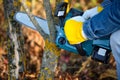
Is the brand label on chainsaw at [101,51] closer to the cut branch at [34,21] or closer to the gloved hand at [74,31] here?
the gloved hand at [74,31]

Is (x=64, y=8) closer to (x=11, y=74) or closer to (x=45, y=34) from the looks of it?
(x=45, y=34)

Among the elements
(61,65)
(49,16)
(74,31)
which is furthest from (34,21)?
(61,65)

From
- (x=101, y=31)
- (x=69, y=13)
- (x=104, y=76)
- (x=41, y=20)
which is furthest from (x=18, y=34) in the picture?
(x=104, y=76)

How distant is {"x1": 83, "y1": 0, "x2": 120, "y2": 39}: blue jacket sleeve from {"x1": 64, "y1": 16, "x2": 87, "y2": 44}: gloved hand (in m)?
0.04

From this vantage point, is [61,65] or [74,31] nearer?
[74,31]

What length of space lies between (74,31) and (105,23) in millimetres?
210

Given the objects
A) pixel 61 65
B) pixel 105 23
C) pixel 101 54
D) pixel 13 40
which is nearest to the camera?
pixel 105 23

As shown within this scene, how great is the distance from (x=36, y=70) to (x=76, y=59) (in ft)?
1.42

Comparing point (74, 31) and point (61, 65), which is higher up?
point (74, 31)

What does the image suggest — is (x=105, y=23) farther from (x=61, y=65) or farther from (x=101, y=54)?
(x=61, y=65)

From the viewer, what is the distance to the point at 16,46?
6.71 ft

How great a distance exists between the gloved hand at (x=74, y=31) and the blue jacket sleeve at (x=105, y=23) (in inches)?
1.7

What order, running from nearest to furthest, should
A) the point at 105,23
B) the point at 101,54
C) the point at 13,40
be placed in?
1. the point at 105,23
2. the point at 101,54
3. the point at 13,40

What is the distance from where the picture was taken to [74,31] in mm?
1729
